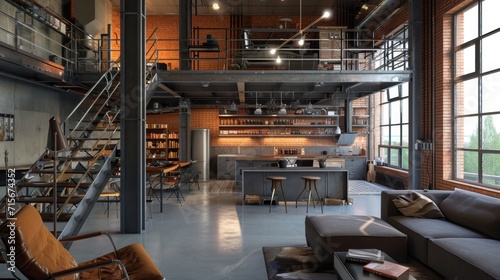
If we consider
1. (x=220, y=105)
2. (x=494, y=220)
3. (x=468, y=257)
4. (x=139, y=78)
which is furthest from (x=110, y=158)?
(x=220, y=105)

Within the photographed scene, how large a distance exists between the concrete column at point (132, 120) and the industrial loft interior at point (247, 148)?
23 millimetres

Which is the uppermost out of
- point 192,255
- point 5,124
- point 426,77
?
point 426,77

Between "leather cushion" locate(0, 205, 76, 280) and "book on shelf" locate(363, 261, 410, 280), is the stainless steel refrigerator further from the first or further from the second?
"book on shelf" locate(363, 261, 410, 280)

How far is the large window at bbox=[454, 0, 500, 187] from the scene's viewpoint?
6.34m

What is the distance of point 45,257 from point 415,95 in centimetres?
789

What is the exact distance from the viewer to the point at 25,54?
20.1ft

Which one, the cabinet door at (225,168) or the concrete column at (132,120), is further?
the cabinet door at (225,168)

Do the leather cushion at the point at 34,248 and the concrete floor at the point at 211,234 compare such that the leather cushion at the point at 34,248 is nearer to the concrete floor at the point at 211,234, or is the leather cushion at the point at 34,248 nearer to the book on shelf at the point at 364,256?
the concrete floor at the point at 211,234

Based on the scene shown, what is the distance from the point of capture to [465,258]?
296 centimetres

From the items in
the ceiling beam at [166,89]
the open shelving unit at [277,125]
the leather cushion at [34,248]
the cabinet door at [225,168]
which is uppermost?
the ceiling beam at [166,89]

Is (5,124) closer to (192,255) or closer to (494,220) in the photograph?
(192,255)

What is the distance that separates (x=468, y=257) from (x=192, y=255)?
3073mm

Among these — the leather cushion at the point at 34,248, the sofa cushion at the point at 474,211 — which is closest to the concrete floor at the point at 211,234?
the leather cushion at the point at 34,248

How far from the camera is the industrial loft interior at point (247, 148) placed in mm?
3703
